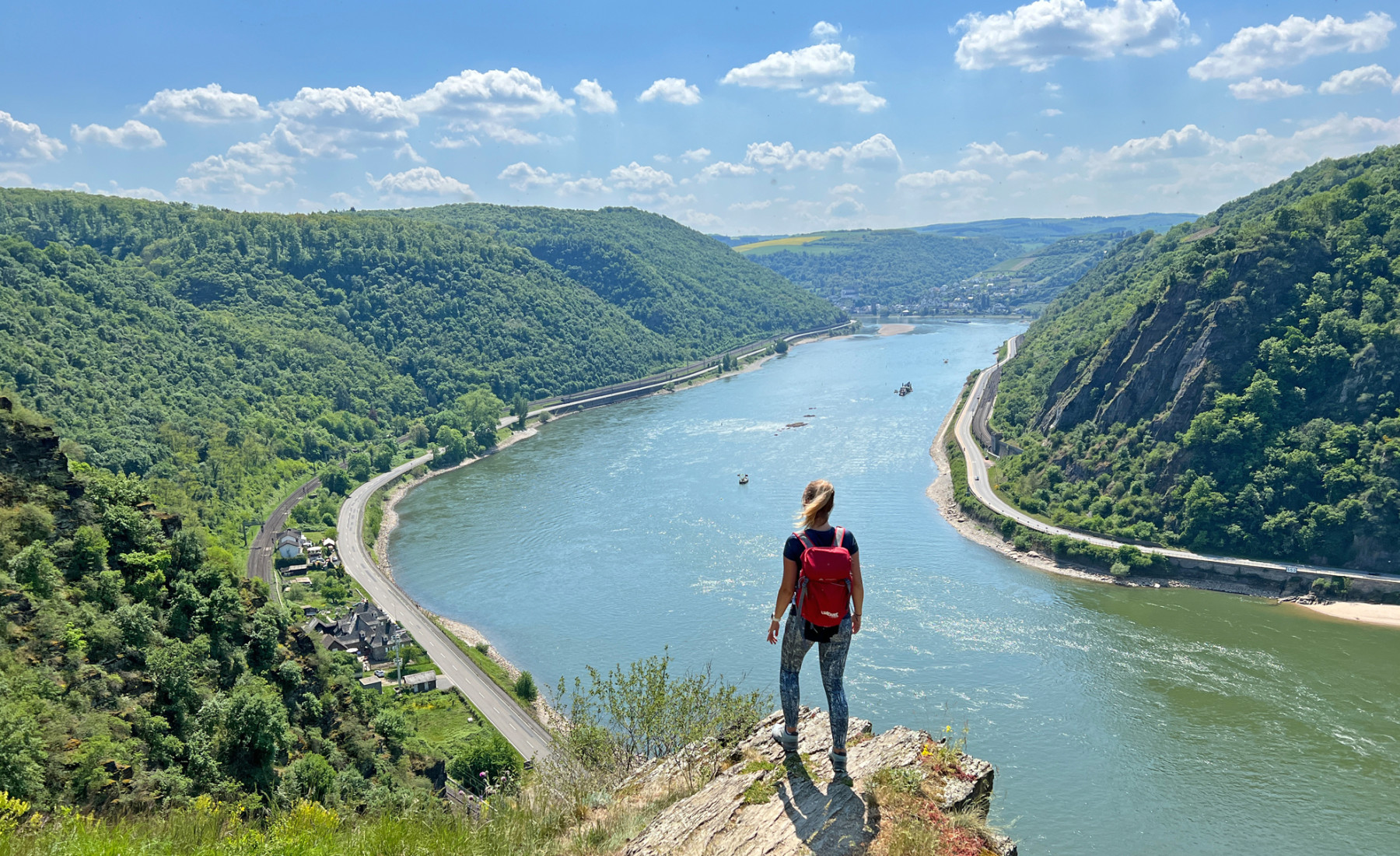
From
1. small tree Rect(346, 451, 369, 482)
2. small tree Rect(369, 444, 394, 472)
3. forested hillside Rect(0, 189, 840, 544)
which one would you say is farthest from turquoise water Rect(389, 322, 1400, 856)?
forested hillside Rect(0, 189, 840, 544)

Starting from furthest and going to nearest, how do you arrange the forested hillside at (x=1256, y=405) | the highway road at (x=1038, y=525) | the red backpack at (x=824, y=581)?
the forested hillside at (x=1256, y=405) < the highway road at (x=1038, y=525) < the red backpack at (x=824, y=581)

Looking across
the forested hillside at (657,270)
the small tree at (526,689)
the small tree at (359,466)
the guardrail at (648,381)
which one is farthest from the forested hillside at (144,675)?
the forested hillside at (657,270)

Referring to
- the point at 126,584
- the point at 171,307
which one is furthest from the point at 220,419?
the point at 126,584

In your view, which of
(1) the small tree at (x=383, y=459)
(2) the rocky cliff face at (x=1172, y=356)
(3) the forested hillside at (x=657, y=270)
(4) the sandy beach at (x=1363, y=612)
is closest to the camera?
(4) the sandy beach at (x=1363, y=612)

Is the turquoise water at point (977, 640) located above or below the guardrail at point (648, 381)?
below

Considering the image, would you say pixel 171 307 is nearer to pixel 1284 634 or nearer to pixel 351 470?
pixel 351 470

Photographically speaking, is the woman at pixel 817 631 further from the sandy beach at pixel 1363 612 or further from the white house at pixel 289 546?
the white house at pixel 289 546

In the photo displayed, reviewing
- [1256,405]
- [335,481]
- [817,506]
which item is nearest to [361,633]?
[335,481]

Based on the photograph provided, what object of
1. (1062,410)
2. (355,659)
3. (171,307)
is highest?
(171,307)
